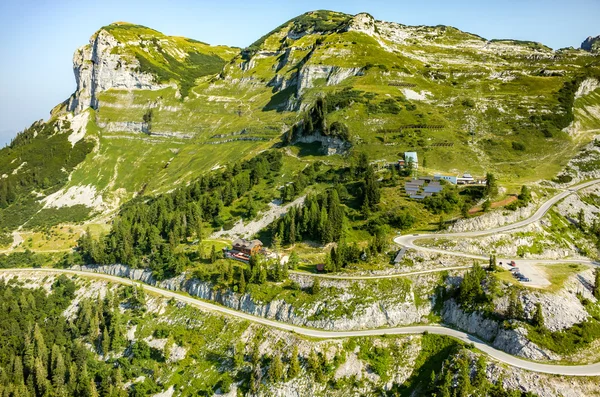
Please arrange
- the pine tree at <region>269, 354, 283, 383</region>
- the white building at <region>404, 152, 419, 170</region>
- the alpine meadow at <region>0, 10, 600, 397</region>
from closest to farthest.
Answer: the alpine meadow at <region>0, 10, 600, 397</region>
the pine tree at <region>269, 354, 283, 383</region>
the white building at <region>404, 152, 419, 170</region>

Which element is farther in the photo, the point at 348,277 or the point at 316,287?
A: the point at 348,277

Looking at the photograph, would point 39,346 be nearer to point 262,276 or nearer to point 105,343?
point 105,343

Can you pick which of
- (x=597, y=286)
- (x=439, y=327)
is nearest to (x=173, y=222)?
(x=439, y=327)

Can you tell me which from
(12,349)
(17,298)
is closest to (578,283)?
(12,349)

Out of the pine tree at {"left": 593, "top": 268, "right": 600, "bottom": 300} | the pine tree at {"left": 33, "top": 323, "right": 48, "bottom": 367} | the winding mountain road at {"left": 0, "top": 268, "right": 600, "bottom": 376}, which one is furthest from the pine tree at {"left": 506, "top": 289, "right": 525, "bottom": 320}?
the pine tree at {"left": 33, "top": 323, "right": 48, "bottom": 367}

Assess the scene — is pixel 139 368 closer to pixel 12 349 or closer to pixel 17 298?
pixel 12 349

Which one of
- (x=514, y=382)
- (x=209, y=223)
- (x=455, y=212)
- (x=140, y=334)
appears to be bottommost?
(x=140, y=334)

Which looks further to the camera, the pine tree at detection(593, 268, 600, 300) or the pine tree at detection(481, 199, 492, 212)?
the pine tree at detection(481, 199, 492, 212)

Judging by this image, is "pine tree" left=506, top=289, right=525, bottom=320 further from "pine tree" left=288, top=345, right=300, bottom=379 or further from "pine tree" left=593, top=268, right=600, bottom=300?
"pine tree" left=288, top=345, right=300, bottom=379

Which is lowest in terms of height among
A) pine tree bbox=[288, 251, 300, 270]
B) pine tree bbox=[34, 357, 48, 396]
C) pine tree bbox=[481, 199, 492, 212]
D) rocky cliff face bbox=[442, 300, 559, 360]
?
pine tree bbox=[34, 357, 48, 396]

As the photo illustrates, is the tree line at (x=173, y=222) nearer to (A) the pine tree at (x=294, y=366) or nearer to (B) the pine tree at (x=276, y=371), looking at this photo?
(B) the pine tree at (x=276, y=371)

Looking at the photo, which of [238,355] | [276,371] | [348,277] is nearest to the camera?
[276,371]
